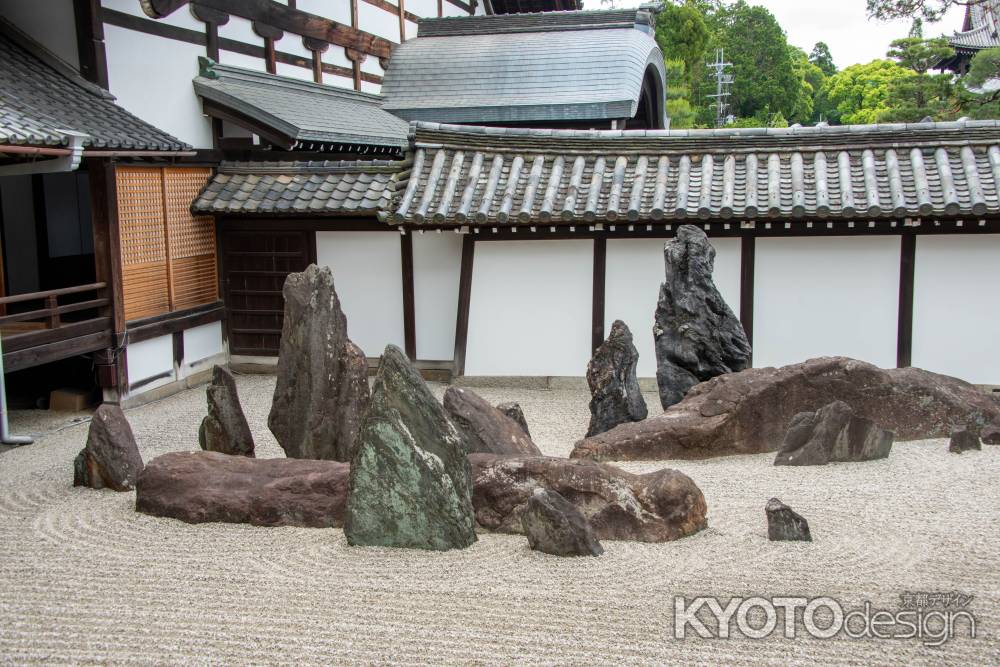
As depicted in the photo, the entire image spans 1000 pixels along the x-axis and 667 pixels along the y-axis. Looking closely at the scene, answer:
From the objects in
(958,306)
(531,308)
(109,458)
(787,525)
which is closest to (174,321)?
(531,308)

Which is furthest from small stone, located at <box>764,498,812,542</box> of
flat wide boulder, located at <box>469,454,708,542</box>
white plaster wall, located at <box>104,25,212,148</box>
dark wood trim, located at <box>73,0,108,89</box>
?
white plaster wall, located at <box>104,25,212,148</box>

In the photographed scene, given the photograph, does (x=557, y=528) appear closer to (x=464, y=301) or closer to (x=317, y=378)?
(x=317, y=378)

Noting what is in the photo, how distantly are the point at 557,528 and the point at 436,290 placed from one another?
7.04m

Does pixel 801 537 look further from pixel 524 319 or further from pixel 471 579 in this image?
pixel 524 319

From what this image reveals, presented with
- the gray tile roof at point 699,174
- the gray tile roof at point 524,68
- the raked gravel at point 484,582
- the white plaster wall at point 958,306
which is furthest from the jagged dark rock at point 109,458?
the gray tile roof at point 524,68

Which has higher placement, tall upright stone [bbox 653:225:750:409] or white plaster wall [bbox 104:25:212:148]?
white plaster wall [bbox 104:25:212:148]

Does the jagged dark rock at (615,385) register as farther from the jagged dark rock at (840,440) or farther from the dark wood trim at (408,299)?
the dark wood trim at (408,299)

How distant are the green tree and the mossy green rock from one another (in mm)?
73554

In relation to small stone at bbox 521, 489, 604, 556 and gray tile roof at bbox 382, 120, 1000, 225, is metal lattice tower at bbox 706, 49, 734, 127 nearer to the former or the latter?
gray tile roof at bbox 382, 120, 1000, 225

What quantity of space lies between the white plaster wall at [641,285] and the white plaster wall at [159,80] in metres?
5.63

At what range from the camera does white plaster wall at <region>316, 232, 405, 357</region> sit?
41.5 ft

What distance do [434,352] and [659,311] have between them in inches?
152

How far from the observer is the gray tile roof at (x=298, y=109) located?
40.5 ft

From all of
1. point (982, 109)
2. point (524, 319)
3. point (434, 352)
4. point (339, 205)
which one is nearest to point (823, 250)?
point (524, 319)
